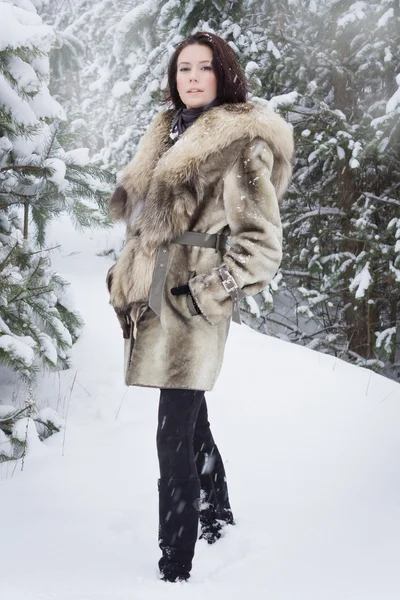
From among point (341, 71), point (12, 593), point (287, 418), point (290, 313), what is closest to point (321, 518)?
point (287, 418)

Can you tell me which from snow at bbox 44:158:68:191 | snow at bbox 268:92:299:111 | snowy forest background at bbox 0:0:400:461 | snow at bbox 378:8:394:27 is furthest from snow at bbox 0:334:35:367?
snow at bbox 378:8:394:27

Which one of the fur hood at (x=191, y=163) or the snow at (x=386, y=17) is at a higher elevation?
the snow at (x=386, y=17)

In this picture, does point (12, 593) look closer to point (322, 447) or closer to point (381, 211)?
point (322, 447)

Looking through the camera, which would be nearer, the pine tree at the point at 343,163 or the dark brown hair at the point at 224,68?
the dark brown hair at the point at 224,68

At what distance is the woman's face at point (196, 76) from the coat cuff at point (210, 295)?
0.81 metres

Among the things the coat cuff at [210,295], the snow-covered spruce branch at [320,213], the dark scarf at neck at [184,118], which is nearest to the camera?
the coat cuff at [210,295]

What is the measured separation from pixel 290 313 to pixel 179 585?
32.4 feet

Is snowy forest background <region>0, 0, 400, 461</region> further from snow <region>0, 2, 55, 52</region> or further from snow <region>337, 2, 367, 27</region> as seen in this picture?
snow <region>0, 2, 55, 52</region>

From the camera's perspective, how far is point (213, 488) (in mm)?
3023

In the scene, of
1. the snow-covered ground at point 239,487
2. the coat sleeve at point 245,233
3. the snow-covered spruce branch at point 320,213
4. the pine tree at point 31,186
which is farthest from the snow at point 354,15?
the coat sleeve at point 245,233

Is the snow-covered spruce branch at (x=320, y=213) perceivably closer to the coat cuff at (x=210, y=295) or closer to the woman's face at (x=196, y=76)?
the woman's face at (x=196, y=76)

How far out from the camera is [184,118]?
2.79 meters

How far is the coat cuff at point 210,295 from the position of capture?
2.47 metres

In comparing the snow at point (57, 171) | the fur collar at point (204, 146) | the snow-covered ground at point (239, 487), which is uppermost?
the fur collar at point (204, 146)
